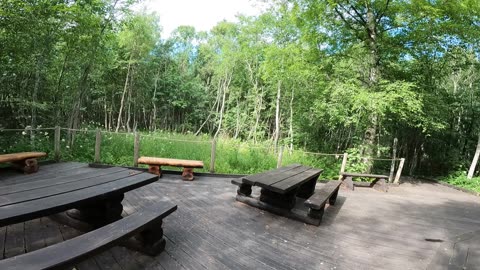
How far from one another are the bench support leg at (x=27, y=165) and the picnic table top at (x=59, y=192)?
2.71 meters

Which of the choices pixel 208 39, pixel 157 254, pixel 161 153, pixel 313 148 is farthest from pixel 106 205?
pixel 208 39

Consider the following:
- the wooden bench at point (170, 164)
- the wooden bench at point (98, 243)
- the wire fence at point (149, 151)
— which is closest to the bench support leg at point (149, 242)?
the wooden bench at point (98, 243)

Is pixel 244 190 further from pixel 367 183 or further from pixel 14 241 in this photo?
pixel 367 183

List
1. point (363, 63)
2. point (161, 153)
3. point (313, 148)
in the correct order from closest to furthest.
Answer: point (161, 153)
point (363, 63)
point (313, 148)

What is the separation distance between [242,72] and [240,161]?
13.7m

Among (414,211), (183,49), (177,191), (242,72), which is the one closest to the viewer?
(177,191)

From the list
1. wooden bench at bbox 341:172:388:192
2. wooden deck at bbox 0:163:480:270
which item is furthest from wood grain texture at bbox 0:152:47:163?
wooden bench at bbox 341:172:388:192

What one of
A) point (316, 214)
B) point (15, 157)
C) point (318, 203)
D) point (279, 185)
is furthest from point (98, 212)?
point (15, 157)

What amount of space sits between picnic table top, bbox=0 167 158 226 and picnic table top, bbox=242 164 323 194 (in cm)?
149

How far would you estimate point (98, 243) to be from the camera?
6.38ft

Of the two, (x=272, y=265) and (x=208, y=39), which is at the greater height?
(x=208, y=39)

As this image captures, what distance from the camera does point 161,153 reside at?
7906 millimetres

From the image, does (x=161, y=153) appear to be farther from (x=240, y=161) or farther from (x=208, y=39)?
(x=208, y=39)

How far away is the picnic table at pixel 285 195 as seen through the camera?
386 cm
